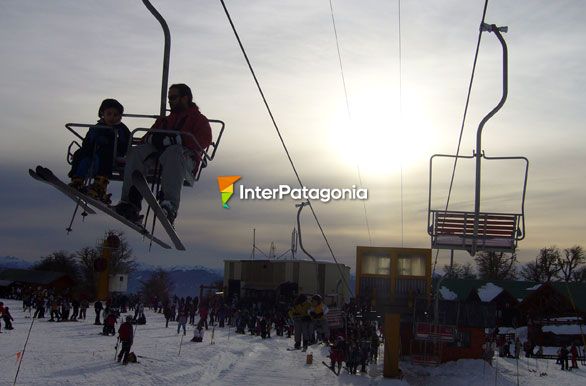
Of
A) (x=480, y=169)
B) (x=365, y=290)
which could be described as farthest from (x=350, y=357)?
(x=480, y=169)

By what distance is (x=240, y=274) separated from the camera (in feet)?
214

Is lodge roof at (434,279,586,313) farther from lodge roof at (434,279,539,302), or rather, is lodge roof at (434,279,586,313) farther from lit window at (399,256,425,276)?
lit window at (399,256,425,276)

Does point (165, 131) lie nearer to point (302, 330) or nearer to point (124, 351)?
point (302, 330)

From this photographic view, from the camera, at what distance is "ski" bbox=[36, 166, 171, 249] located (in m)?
5.88

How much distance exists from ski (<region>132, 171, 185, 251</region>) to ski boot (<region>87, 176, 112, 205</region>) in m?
0.40

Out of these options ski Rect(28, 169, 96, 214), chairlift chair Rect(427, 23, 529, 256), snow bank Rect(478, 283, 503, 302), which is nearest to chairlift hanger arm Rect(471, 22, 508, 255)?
chairlift chair Rect(427, 23, 529, 256)

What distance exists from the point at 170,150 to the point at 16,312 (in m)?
37.0

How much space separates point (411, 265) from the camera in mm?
30203

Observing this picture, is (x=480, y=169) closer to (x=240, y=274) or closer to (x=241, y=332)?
(x=241, y=332)

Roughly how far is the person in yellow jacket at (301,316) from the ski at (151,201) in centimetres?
1047

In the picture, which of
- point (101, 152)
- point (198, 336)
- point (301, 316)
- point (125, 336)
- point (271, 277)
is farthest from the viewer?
point (271, 277)

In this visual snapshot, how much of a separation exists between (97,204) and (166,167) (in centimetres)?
78

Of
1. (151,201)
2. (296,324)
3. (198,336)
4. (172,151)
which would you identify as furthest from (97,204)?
(198,336)

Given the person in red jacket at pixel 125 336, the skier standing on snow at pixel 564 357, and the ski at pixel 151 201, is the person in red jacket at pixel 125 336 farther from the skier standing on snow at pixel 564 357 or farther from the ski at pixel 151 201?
the skier standing on snow at pixel 564 357
